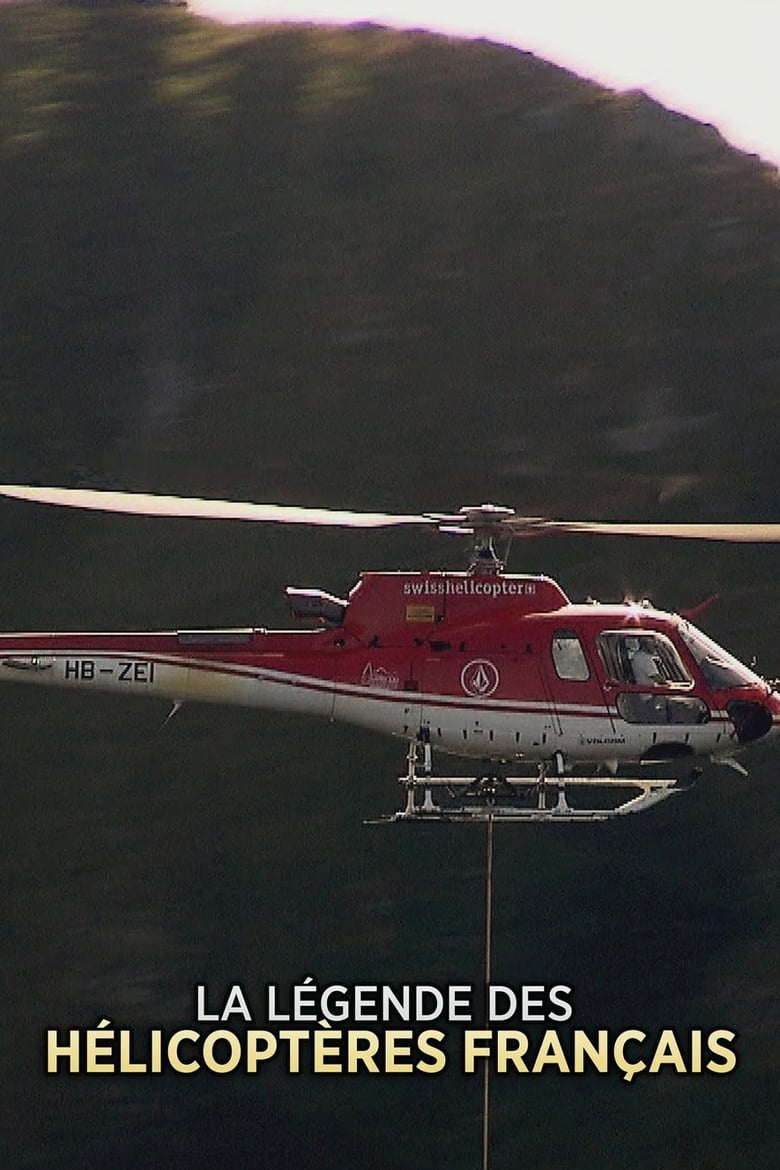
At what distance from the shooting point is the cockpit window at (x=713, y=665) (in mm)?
31359

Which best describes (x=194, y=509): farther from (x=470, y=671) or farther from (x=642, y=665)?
(x=642, y=665)

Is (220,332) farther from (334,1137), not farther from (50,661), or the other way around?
(50,661)

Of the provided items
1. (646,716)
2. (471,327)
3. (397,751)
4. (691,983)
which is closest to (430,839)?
(397,751)

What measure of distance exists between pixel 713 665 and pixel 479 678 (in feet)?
9.98

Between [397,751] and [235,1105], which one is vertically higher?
[397,751]

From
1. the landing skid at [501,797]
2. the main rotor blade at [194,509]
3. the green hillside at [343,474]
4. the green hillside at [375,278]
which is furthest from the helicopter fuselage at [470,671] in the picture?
the green hillside at [375,278]

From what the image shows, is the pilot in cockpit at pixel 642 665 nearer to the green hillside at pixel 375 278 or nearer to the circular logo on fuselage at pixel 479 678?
the circular logo on fuselage at pixel 479 678

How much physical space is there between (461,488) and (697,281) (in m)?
8.16

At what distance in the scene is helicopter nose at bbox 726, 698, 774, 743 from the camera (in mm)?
31188

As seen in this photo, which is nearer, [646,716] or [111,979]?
[646,716]

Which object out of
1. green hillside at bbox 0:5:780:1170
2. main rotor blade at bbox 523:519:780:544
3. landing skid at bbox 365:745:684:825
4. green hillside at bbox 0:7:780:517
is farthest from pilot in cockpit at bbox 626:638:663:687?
green hillside at bbox 0:7:780:517

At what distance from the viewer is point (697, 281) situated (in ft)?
186

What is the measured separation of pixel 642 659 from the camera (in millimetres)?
31219

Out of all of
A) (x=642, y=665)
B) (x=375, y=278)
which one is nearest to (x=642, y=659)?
(x=642, y=665)
